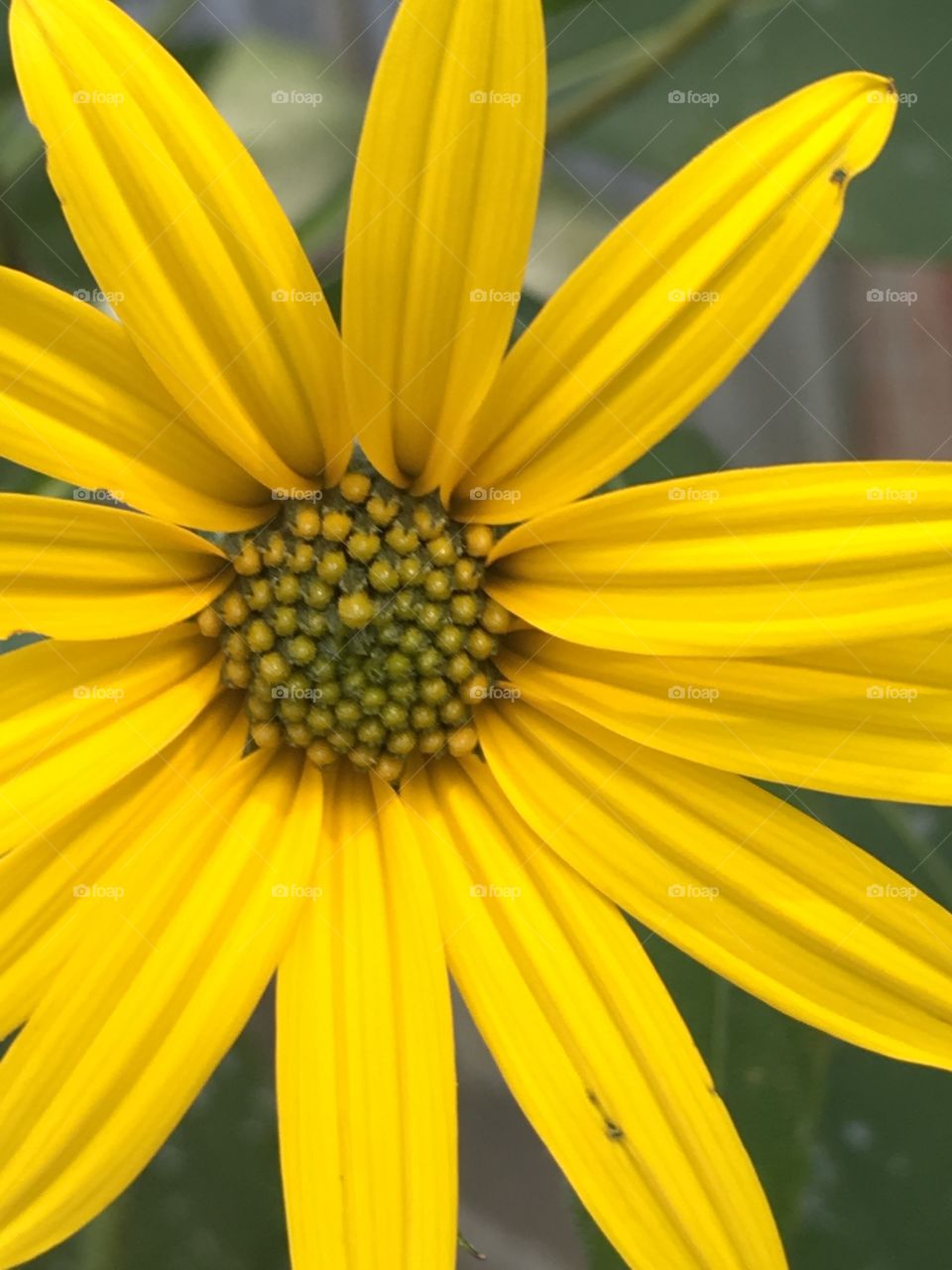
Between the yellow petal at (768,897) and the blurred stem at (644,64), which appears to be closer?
the yellow petal at (768,897)

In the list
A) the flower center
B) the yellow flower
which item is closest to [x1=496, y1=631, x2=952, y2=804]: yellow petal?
the yellow flower

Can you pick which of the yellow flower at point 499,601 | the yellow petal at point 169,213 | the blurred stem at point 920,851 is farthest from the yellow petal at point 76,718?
the blurred stem at point 920,851

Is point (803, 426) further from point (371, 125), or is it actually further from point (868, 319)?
point (371, 125)

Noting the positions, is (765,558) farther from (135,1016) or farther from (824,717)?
(135,1016)

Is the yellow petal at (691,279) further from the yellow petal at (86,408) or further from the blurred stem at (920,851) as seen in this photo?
the blurred stem at (920,851)

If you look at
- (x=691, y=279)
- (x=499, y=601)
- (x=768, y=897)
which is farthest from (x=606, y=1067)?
(x=691, y=279)

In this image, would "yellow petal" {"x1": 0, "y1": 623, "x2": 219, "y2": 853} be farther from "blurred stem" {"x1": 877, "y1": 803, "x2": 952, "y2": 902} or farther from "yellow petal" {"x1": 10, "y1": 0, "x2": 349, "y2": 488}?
"blurred stem" {"x1": 877, "y1": 803, "x2": 952, "y2": 902}
